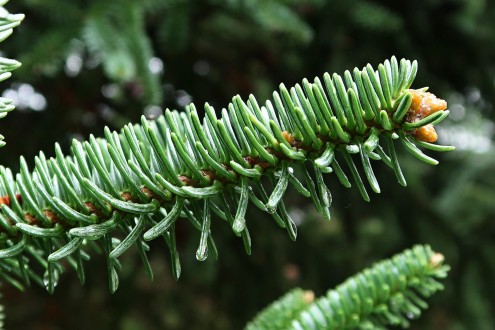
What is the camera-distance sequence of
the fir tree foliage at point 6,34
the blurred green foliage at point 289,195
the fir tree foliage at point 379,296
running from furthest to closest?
the blurred green foliage at point 289,195 → the fir tree foliage at point 379,296 → the fir tree foliage at point 6,34

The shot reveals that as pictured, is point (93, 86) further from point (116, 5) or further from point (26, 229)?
point (26, 229)

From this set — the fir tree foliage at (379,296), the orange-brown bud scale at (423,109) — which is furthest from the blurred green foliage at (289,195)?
the orange-brown bud scale at (423,109)

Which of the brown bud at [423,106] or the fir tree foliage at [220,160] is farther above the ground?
the fir tree foliage at [220,160]

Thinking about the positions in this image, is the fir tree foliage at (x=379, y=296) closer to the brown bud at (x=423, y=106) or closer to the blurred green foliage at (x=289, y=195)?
A: the brown bud at (x=423, y=106)

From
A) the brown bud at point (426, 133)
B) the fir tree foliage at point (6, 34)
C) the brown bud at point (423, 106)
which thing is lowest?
the brown bud at point (426, 133)

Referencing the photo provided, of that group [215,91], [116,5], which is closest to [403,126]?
[116,5]

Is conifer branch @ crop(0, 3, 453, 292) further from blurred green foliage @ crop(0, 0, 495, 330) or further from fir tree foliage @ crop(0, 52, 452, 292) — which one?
blurred green foliage @ crop(0, 0, 495, 330)

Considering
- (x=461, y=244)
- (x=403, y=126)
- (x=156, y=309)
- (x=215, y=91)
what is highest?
(x=215, y=91)
